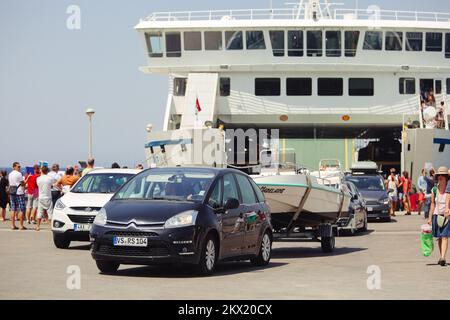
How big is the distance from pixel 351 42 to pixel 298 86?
2.78 metres

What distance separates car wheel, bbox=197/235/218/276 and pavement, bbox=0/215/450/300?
192 mm

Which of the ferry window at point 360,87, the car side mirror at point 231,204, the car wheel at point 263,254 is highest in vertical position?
the ferry window at point 360,87

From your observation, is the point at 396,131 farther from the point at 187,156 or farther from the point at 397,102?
the point at 187,156

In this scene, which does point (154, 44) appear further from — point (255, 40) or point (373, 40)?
point (373, 40)

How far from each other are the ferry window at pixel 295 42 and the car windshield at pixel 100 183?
21048mm

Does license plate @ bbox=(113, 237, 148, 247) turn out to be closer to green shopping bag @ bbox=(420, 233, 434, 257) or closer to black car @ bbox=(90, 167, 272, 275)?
black car @ bbox=(90, 167, 272, 275)

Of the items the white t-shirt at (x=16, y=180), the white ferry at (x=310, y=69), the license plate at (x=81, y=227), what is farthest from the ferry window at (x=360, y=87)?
the license plate at (x=81, y=227)

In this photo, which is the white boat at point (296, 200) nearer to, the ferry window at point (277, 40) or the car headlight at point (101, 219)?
the car headlight at point (101, 219)

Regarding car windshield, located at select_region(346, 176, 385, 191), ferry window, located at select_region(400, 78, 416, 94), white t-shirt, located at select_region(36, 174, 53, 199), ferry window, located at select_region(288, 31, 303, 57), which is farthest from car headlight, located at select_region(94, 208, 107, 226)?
ferry window, located at select_region(400, 78, 416, 94)

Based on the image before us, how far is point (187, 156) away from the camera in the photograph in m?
38.8

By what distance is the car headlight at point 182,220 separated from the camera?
1360 cm

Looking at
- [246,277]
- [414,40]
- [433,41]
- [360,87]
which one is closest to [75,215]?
[246,277]

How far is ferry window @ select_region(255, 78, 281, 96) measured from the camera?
4153cm
